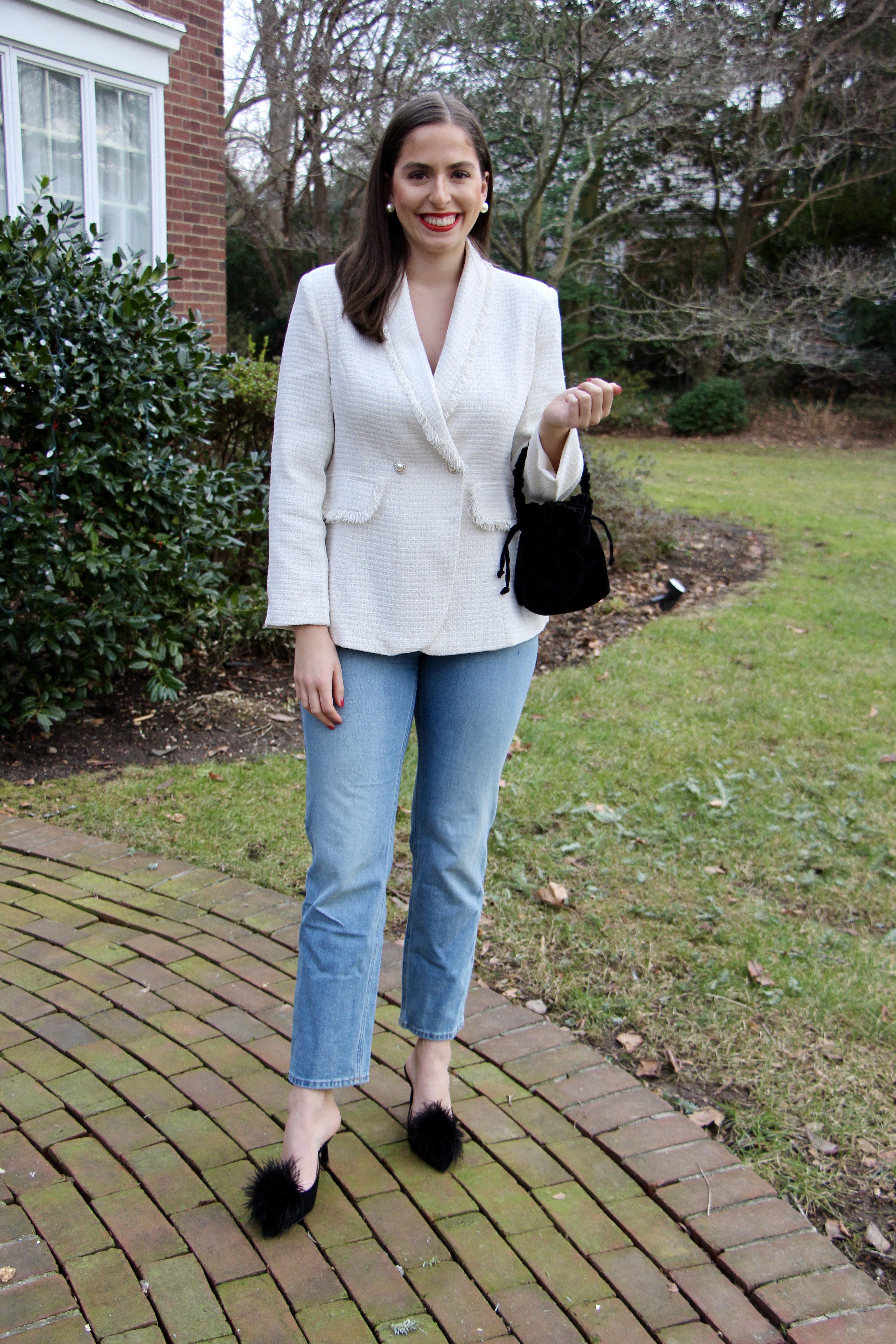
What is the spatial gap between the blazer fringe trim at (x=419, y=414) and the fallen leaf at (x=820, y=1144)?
1.74 meters

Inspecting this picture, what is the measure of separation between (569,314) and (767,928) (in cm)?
1554

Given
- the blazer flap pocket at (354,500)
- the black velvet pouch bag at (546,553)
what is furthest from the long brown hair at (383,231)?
the black velvet pouch bag at (546,553)

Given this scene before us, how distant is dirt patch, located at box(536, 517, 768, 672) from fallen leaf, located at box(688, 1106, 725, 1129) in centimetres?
349

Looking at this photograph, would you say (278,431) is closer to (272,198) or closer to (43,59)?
(43,59)

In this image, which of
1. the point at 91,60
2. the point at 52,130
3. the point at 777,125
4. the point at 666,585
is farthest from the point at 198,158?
the point at 777,125

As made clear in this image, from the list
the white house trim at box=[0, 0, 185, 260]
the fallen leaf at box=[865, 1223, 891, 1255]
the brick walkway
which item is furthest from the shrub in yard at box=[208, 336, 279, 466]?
the fallen leaf at box=[865, 1223, 891, 1255]

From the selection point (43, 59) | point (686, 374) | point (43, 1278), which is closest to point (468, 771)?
point (43, 1278)

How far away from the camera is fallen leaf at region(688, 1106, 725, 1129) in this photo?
2.52 m

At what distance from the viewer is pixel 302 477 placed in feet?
6.50

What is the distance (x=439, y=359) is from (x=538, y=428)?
0.22 metres

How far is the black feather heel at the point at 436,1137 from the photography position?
2250 mm

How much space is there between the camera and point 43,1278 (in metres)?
1.94

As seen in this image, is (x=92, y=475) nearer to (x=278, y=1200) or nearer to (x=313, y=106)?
(x=278, y=1200)

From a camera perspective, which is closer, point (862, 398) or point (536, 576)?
point (536, 576)
